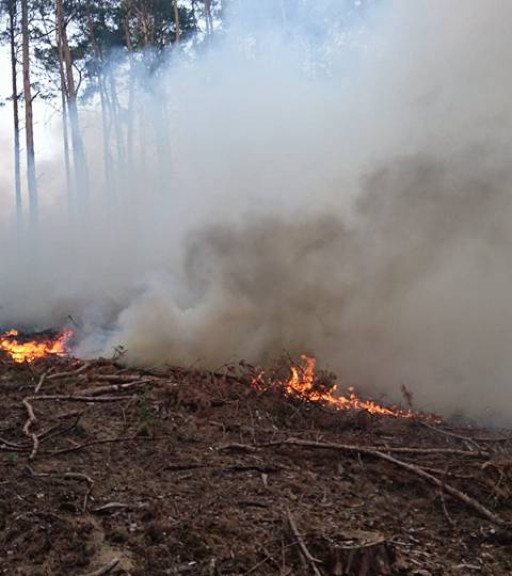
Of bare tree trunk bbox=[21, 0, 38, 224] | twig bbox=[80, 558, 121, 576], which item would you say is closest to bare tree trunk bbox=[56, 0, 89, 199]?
bare tree trunk bbox=[21, 0, 38, 224]

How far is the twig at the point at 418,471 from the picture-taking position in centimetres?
413

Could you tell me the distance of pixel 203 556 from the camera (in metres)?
3.52

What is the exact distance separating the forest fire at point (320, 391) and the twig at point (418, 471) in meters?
1.43

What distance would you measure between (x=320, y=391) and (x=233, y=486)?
2.78 m

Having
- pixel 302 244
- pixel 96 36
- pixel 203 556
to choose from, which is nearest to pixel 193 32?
pixel 96 36

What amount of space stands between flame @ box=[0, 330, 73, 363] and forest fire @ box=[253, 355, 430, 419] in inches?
151

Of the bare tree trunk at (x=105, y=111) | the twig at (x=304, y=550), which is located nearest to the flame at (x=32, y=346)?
the twig at (x=304, y=550)

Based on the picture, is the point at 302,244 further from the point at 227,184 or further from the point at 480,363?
the point at 480,363

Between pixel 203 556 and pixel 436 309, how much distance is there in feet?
20.2

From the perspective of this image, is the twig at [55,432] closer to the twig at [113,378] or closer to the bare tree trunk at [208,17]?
the twig at [113,378]

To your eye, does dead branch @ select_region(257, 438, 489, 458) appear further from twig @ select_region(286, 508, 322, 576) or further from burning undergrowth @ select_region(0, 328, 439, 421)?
twig @ select_region(286, 508, 322, 576)

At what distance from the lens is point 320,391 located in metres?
7.16

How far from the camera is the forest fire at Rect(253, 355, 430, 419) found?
23.1ft

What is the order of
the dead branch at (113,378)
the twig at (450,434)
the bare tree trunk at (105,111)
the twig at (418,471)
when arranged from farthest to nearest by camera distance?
1. the bare tree trunk at (105,111)
2. the dead branch at (113,378)
3. the twig at (450,434)
4. the twig at (418,471)
